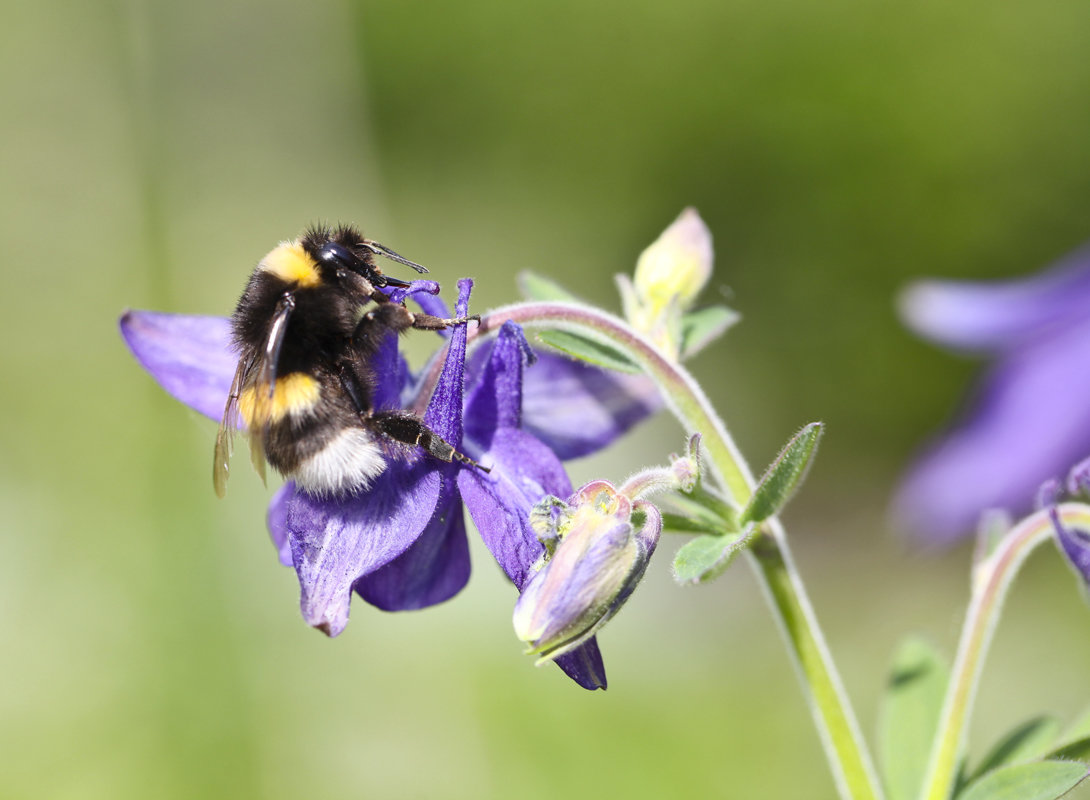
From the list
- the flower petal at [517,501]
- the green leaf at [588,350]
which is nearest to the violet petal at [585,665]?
the flower petal at [517,501]

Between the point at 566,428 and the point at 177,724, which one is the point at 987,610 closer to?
the point at 566,428

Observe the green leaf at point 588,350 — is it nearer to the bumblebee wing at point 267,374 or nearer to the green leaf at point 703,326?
the green leaf at point 703,326

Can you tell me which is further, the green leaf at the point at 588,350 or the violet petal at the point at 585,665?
the green leaf at the point at 588,350

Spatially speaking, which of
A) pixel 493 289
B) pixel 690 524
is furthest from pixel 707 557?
pixel 493 289

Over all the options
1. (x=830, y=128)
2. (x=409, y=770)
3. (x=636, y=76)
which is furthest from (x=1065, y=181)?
(x=409, y=770)

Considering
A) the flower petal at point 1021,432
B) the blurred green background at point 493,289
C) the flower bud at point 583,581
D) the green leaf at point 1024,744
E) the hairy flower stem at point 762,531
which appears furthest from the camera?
the blurred green background at point 493,289

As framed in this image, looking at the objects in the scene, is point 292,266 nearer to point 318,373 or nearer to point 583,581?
point 318,373
